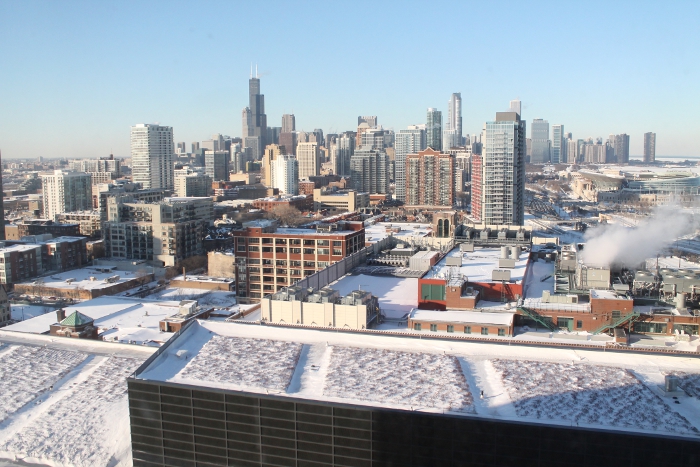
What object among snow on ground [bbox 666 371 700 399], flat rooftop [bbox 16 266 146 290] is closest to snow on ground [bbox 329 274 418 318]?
snow on ground [bbox 666 371 700 399]

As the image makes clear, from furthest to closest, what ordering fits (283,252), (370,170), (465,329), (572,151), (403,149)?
(572,151) → (403,149) → (370,170) → (283,252) → (465,329)

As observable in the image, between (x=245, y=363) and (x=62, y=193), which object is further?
(x=62, y=193)

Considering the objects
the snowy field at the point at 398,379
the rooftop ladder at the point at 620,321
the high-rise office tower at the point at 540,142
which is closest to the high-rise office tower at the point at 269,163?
the rooftop ladder at the point at 620,321

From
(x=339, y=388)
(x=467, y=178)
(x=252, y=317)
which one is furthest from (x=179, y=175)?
(x=339, y=388)

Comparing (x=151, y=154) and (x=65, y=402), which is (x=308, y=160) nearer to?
(x=151, y=154)

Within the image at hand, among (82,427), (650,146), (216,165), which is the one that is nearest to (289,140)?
(216,165)

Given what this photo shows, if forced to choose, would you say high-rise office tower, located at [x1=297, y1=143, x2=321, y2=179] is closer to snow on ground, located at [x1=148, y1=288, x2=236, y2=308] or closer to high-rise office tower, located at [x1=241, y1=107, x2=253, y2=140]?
high-rise office tower, located at [x1=241, y1=107, x2=253, y2=140]
